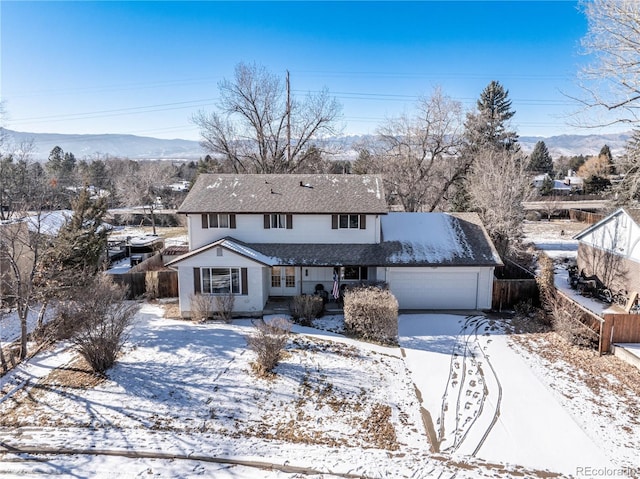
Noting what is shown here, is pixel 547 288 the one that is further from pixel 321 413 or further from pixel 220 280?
pixel 220 280

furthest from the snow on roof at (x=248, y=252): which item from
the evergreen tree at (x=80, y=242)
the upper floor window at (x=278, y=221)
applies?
the evergreen tree at (x=80, y=242)

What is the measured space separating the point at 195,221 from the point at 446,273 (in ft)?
41.3

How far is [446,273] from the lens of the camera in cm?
1891

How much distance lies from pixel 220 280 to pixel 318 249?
16.1ft

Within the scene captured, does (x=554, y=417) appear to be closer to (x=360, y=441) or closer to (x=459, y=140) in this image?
(x=360, y=441)

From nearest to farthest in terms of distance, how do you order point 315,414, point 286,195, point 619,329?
point 315,414 → point 619,329 → point 286,195

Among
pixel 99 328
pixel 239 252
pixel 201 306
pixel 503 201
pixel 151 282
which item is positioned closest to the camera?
pixel 99 328

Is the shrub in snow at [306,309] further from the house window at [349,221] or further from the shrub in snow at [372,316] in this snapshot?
the house window at [349,221]

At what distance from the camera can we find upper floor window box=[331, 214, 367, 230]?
1958cm

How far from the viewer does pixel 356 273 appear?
769 inches

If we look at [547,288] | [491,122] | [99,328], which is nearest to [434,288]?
[547,288]

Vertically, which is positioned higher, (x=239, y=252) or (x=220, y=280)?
(x=239, y=252)

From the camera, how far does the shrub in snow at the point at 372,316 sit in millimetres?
15133

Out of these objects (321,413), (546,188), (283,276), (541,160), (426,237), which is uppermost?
(541,160)
